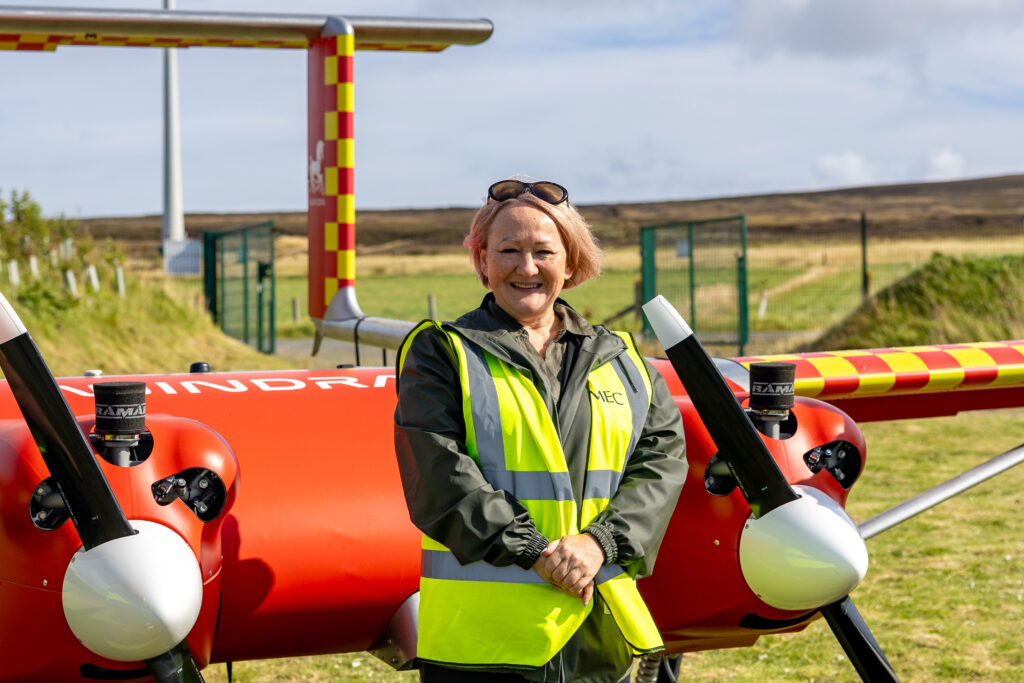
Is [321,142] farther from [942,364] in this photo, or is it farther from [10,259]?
[10,259]

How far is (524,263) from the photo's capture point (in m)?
2.53

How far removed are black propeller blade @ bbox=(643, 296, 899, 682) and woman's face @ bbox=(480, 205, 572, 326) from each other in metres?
0.26

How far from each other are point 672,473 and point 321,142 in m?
4.03

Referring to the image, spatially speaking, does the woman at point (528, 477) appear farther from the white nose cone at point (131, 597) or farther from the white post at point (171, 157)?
the white post at point (171, 157)

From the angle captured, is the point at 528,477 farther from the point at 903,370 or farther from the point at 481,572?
the point at 903,370

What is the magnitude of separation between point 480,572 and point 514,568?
0.23 ft

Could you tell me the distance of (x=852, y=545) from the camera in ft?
9.64

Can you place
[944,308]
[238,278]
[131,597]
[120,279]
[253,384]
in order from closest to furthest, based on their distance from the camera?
1. [131,597]
2. [253,384]
3. [944,308]
4. [120,279]
5. [238,278]

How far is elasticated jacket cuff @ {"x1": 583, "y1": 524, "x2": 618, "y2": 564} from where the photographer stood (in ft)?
7.76

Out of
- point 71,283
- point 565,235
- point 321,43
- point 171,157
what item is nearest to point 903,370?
point 565,235

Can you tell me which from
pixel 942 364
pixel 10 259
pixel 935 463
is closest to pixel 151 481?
pixel 942 364

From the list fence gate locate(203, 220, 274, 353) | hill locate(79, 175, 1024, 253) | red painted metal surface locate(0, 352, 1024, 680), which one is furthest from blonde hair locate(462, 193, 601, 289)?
hill locate(79, 175, 1024, 253)

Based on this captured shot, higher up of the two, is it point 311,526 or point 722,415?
point 722,415

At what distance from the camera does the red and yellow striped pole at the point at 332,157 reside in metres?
5.98
